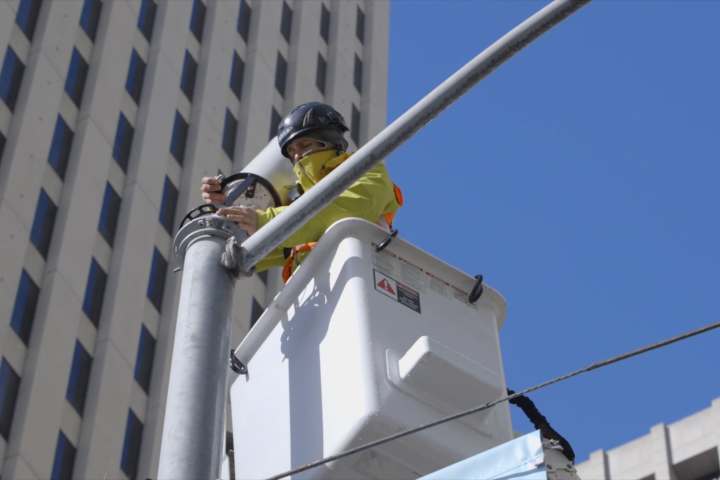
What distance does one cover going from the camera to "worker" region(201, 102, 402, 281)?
7.01 meters

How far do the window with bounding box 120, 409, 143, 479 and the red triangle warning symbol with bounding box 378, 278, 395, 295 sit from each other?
26381 mm

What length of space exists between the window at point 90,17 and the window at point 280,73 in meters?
7.15

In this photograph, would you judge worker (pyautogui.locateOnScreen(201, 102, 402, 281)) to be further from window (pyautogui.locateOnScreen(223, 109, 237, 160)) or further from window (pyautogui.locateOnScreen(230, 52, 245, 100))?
window (pyautogui.locateOnScreen(230, 52, 245, 100))

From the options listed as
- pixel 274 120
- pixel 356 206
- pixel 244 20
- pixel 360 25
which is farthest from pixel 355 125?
pixel 356 206

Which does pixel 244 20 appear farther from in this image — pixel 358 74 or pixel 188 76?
pixel 358 74

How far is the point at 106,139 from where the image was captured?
36094 mm

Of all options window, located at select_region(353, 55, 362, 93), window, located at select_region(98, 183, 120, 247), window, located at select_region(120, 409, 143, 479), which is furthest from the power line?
window, located at select_region(353, 55, 362, 93)

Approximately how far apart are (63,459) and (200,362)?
2611cm

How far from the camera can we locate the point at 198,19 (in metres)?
42.1

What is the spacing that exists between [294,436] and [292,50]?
39.8 metres

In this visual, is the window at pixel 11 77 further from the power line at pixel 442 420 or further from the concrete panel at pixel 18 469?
the power line at pixel 442 420

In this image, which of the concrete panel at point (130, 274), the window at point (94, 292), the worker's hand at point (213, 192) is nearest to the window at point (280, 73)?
the concrete panel at point (130, 274)

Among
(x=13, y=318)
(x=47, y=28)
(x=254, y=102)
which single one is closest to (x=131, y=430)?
(x=13, y=318)

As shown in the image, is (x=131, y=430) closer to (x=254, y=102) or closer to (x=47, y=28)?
(x=47, y=28)
